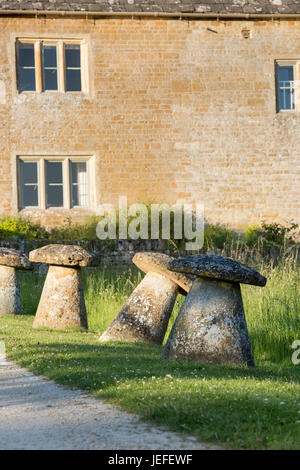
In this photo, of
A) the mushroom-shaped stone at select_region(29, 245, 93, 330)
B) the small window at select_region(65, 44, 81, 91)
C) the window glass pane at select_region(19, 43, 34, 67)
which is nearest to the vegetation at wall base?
the small window at select_region(65, 44, 81, 91)

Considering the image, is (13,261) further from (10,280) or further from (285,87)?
(285,87)

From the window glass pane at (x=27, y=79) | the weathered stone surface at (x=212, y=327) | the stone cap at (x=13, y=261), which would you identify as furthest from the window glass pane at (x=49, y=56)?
the weathered stone surface at (x=212, y=327)

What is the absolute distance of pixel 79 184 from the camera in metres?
19.5

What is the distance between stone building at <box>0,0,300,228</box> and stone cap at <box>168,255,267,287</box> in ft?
41.6

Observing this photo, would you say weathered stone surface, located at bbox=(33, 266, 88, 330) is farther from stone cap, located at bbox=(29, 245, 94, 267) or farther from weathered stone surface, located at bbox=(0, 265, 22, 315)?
weathered stone surface, located at bbox=(0, 265, 22, 315)

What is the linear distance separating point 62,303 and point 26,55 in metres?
11.3

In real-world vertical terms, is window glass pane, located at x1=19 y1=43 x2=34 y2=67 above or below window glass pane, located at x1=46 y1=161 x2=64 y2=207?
above

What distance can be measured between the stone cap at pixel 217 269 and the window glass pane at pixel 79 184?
1297 centimetres

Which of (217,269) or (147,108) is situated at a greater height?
(147,108)

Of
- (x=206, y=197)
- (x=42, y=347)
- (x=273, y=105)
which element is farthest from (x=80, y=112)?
(x=42, y=347)

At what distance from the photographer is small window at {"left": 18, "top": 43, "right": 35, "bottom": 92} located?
1927 cm

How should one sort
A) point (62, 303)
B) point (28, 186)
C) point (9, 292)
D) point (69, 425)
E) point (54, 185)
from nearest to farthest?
point (69, 425) < point (62, 303) < point (9, 292) < point (28, 186) < point (54, 185)

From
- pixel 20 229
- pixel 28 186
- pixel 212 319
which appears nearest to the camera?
pixel 212 319

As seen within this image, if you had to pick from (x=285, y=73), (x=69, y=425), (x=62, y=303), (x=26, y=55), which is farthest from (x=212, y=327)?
(x=285, y=73)
